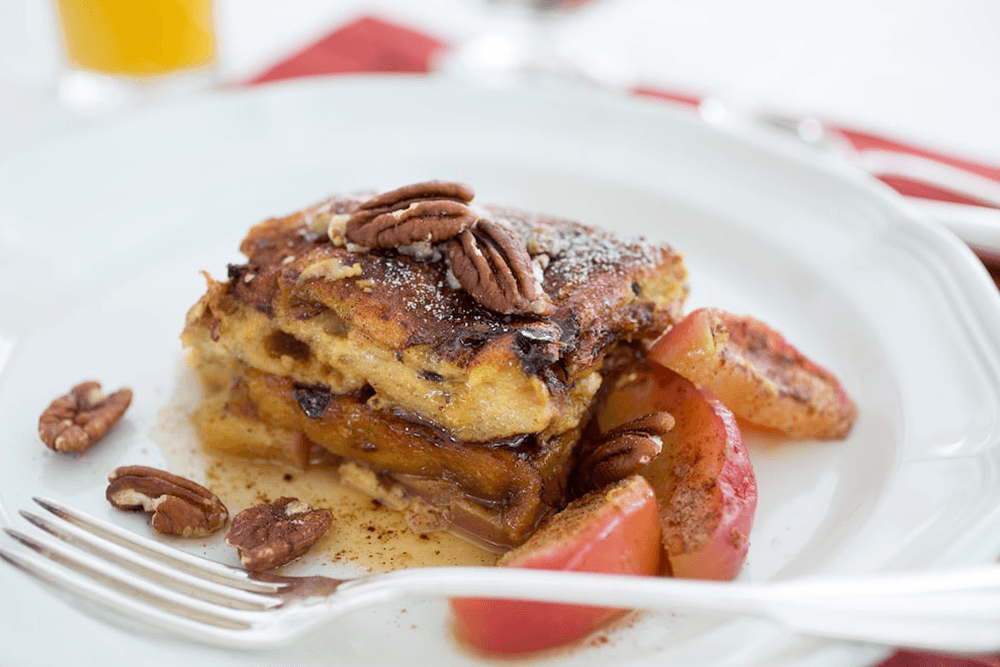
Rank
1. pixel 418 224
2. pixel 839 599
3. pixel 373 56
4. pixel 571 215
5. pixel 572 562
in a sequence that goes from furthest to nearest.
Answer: pixel 373 56 < pixel 571 215 < pixel 418 224 < pixel 572 562 < pixel 839 599

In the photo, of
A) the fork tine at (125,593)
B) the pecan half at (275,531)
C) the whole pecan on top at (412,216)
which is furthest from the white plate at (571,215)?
the whole pecan on top at (412,216)

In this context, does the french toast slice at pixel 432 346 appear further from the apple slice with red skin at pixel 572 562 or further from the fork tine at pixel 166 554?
the fork tine at pixel 166 554

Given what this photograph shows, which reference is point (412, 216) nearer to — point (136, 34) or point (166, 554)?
point (166, 554)

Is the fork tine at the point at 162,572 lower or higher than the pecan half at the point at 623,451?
lower

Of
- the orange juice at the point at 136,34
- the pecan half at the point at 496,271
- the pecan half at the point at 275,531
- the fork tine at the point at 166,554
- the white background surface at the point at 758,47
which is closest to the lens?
the fork tine at the point at 166,554

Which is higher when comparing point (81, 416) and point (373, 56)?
point (373, 56)

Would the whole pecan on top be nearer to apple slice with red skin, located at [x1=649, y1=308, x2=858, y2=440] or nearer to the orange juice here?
apple slice with red skin, located at [x1=649, y1=308, x2=858, y2=440]

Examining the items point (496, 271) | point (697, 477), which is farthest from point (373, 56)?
point (697, 477)
